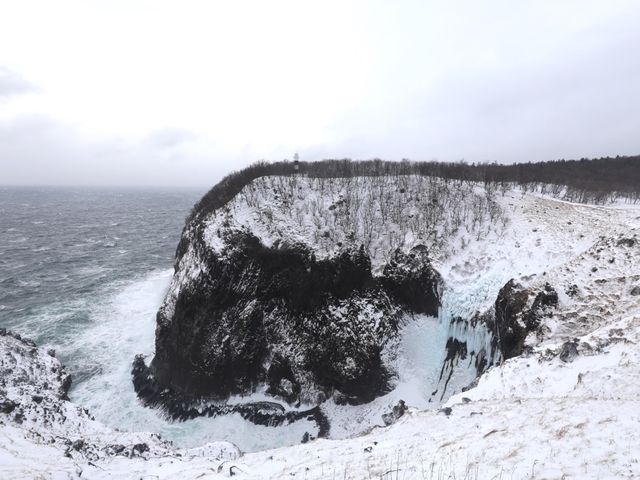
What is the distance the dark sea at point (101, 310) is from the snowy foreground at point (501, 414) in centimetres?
227

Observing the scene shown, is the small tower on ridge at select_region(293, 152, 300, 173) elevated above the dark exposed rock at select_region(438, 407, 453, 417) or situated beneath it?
elevated above

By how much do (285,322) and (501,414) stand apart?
1852 centimetres

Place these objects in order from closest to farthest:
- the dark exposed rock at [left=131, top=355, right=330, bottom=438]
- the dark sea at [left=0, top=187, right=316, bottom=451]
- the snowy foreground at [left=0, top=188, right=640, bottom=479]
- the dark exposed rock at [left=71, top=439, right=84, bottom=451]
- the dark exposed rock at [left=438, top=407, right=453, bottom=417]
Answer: the snowy foreground at [left=0, top=188, right=640, bottom=479]
the dark exposed rock at [left=438, top=407, right=453, bottom=417]
the dark exposed rock at [left=71, top=439, right=84, bottom=451]
the dark sea at [left=0, top=187, right=316, bottom=451]
the dark exposed rock at [left=131, top=355, right=330, bottom=438]

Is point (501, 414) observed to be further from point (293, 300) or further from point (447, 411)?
point (293, 300)

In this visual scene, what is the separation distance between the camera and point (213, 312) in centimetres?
2748

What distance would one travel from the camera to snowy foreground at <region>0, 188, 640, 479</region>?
27.5 feet

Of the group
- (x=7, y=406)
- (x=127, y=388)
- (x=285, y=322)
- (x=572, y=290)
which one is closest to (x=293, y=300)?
(x=285, y=322)

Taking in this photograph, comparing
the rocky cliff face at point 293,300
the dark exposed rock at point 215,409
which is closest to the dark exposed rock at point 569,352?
the rocky cliff face at point 293,300

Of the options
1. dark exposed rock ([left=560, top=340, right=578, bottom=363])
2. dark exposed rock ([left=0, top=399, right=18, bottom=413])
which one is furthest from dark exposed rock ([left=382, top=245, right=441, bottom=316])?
dark exposed rock ([left=0, top=399, right=18, bottom=413])

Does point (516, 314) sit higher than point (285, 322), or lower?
higher

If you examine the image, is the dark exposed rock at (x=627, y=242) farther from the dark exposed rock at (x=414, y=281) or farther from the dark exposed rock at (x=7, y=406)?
the dark exposed rock at (x=7, y=406)

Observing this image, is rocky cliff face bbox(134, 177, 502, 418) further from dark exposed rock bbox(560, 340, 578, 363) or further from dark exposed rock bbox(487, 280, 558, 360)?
dark exposed rock bbox(560, 340, 578, 363)

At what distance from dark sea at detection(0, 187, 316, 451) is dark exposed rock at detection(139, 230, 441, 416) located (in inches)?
89.2

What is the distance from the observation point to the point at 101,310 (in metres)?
37.0
